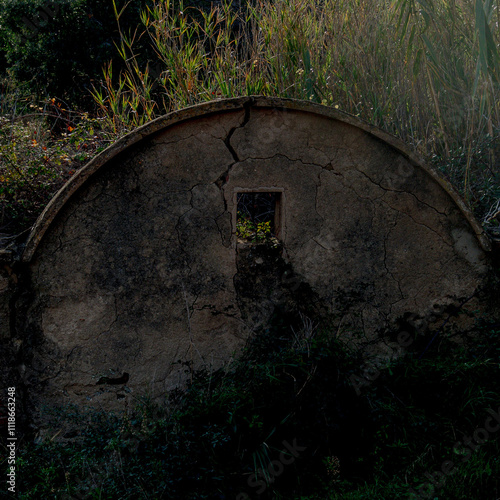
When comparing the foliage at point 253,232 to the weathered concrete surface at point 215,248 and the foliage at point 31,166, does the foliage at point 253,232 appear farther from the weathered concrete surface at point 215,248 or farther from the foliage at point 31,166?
the foliage at point 31,166

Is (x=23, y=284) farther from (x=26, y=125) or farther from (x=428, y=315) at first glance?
(x=26, y=125)

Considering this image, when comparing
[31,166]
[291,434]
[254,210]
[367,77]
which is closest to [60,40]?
[31,166]

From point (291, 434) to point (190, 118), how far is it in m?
2.22

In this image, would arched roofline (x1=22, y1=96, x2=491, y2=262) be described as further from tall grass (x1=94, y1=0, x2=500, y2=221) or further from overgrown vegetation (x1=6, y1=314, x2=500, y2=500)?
tall grass (x1=94, y1=0, x2=500, y2=221)


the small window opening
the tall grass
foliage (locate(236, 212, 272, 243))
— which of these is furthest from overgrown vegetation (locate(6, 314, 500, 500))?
the tall grass

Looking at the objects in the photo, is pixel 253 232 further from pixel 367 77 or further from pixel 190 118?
pixel 367 77

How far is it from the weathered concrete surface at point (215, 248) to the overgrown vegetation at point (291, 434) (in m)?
0.26

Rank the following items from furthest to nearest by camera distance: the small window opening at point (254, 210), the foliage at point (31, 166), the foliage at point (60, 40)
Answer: the foliage at point (60, 40), the small window opening at point (254, 210), the foliage at point (31, 166)

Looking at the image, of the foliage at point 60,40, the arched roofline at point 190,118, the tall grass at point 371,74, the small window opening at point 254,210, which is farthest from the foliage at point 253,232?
the foliage at point 60,40

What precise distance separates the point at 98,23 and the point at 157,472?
7963mm

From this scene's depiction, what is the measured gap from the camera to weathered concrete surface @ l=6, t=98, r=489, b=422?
11.4ft

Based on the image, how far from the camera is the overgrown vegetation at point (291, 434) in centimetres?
299

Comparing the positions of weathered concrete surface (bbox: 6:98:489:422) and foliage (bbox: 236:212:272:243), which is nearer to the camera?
weathered concrete surface (bbox: 6:98:489:422)

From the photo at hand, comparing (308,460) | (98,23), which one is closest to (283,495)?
(308,460)
